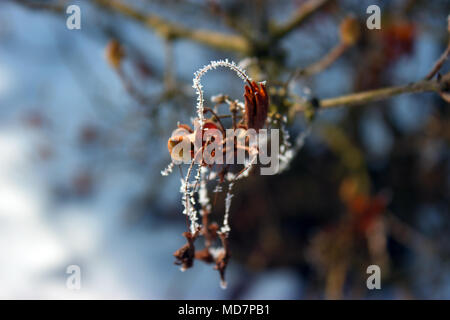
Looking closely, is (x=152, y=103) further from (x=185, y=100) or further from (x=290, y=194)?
(x=290, y=194)

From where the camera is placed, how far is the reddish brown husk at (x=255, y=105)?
0.40 meters

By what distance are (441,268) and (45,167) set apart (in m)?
1.87

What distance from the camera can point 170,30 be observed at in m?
0.86

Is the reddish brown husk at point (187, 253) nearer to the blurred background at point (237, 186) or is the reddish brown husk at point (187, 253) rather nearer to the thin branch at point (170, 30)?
the blurred background at point (237, 186)

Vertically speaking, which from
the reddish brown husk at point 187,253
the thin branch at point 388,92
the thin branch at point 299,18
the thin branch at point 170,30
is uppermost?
the thin branch at point 170,30

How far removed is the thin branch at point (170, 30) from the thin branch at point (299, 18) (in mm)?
103

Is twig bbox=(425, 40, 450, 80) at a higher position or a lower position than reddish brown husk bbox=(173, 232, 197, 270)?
higher

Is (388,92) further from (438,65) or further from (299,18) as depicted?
(299,18)

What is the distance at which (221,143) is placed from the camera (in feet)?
1.39

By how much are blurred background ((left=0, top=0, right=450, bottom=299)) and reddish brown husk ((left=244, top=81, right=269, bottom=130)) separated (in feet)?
1.10

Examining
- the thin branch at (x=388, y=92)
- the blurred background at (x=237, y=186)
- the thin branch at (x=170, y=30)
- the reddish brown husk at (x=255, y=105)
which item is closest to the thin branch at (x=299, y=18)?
the blurred background at (x=237, y=186)

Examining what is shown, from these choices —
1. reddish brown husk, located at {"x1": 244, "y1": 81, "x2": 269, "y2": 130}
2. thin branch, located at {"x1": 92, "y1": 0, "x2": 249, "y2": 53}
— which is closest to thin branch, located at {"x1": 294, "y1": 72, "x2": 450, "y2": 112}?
reddish brown husk, located at {"x1": 244, "y1": 81, "x2": 269, "y2": 130}

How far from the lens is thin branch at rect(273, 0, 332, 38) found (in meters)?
0.75

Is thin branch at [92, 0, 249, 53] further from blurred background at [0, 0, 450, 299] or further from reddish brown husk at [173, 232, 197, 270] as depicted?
reddish brown husk at [173, 232, 197, 270]
